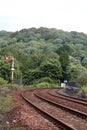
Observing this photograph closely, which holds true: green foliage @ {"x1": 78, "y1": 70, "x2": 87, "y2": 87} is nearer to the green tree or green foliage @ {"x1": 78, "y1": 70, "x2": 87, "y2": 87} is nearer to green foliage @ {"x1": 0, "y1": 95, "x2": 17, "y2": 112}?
green foliage @ {"x1": 0, "y1": 95, "x2": 17, "y2": 112}

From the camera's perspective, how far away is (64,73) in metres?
115

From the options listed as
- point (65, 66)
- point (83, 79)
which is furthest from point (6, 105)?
point (65, 66)

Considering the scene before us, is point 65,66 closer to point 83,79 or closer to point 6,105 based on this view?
point 83,79

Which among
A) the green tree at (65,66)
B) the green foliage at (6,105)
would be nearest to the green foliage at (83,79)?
the green foliage at (6,105)

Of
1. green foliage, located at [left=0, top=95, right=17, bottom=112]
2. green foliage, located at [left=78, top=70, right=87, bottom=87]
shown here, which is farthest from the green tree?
green foliage, located at [left=0, top=95, right=17, bottom=112]

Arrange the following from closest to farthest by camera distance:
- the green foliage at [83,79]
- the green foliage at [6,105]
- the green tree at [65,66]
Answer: the green foliage at [6,105], the green foliage at [83,79], the green tree at [65,66]

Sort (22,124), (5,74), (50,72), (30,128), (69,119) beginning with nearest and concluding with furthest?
(30,128) < (22,124) < (69,119) < (5,74) < (50,72)

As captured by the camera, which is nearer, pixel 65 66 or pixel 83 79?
pixel 83 79

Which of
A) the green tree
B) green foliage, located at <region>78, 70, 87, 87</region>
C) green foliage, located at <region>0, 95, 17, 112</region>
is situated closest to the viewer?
green foliage, located at <region>0, 95, 17, 112</region>

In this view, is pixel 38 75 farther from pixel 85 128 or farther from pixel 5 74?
pixel 85 128

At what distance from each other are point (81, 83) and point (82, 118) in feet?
81.8

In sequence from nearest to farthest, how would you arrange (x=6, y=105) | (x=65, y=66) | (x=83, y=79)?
1. (x=6, y=105)
2. (x=83, y=79)
3. (x=65, y=66)

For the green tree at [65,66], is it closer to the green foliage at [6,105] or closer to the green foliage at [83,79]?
the green foliage at [83,79]

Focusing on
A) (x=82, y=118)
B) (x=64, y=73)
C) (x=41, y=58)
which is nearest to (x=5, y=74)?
(x=64, y=73)
